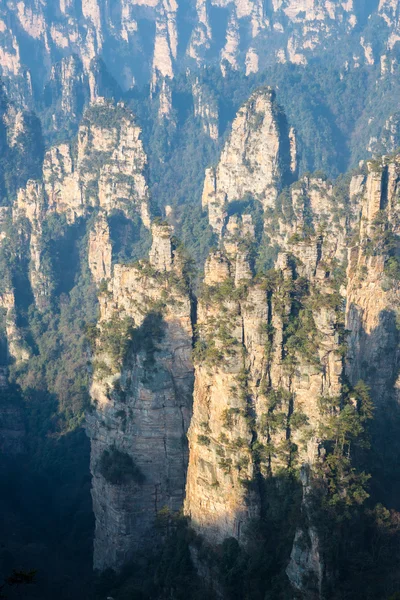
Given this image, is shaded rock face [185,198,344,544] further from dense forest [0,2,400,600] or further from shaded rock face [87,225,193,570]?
shaded rock face [87,225,193,570]

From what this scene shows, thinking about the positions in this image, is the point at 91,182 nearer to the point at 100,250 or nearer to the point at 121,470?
the point at 100,250

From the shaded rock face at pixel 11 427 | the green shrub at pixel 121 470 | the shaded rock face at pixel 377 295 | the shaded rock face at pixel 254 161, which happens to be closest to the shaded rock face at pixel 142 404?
the green shrub at pixel 121 470

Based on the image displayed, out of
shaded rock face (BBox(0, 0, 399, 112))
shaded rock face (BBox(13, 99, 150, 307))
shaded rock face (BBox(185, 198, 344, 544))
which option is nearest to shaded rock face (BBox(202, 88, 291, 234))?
shaded rock face (BBox(13, 99, 150, 307))

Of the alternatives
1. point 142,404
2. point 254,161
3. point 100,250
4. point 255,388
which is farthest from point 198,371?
point 254,161

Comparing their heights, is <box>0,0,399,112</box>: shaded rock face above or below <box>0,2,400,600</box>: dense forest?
above

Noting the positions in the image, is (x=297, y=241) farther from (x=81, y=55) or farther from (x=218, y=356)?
(x=81, y=55)

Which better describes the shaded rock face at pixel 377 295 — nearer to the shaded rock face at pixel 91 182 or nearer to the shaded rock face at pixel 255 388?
the shaded rock face at pixel 255 388
